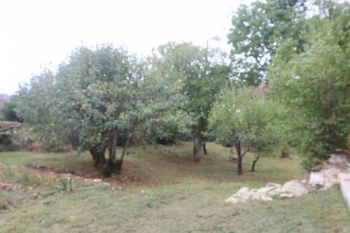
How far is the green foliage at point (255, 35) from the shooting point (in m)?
14.9

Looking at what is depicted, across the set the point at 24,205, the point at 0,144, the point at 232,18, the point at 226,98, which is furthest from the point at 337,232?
the point at 232,18

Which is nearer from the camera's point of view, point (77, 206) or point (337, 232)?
point (337, 232)

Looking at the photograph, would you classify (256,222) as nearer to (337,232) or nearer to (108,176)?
(337,232)

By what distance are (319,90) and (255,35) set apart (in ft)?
32.7

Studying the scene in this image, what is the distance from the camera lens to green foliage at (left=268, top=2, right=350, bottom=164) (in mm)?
5867

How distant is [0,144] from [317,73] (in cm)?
1218

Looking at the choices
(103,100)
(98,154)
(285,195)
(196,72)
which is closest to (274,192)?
(285,195)

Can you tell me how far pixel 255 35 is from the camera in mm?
15398

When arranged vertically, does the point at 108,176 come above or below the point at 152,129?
below

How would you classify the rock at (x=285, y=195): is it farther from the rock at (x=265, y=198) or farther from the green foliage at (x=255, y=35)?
the green foliage at (x=255, y=35)

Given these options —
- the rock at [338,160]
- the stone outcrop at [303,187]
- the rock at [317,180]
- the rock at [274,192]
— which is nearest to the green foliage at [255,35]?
the rock at [338,160]

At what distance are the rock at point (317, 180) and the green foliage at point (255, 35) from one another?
970 cm

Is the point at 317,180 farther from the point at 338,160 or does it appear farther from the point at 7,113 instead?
the point at 7,113

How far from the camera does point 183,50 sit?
13688 millimetres
